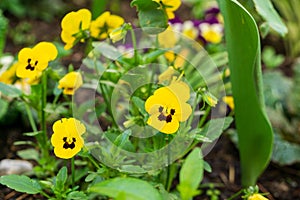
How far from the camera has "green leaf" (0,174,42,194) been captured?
3.98 feet

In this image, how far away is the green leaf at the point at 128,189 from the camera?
979 millimetres

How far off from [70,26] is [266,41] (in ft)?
4.24

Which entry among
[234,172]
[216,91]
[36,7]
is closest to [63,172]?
[216,91]

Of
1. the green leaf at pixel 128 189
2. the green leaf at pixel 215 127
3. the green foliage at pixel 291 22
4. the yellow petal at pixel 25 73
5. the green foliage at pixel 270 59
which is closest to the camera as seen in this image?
the green leaf at pixel 128 189

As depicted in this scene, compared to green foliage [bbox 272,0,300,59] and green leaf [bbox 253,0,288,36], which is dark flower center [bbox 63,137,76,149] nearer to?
green leaf [bbox 253,0,288,36]

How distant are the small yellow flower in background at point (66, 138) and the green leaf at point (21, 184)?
0.10 meters

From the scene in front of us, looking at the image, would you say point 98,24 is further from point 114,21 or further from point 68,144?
point 68,144

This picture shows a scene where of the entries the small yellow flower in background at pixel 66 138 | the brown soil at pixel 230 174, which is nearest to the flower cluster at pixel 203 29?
the brown soil at pixel 230 174

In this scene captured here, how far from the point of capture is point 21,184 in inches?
48.5

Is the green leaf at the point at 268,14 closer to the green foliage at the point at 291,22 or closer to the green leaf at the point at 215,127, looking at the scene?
the green leaf at the point at 215,127

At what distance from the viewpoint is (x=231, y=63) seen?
1.47m

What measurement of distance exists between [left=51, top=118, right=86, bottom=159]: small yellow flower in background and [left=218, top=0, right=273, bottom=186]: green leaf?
458mm

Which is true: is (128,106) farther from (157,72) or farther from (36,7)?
(36,7)

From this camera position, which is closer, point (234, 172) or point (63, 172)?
point (63, 172)
